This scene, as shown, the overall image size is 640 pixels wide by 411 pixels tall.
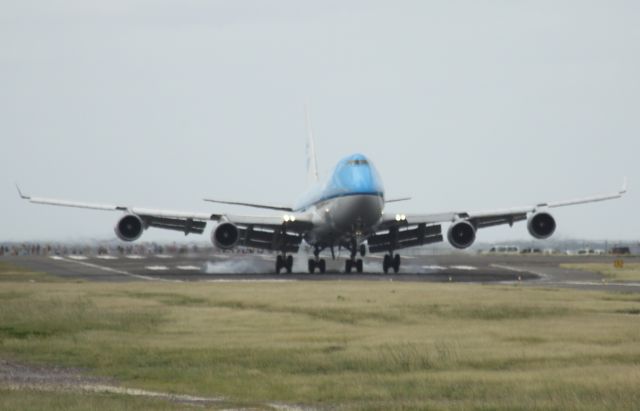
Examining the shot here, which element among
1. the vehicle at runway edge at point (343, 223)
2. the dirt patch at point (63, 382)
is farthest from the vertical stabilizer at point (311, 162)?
the dirt patch at point (63, 382)

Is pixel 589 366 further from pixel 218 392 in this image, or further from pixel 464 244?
pixel 464 244

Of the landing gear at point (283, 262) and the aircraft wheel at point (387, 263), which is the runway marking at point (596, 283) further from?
the landing gear at point (283, 262)

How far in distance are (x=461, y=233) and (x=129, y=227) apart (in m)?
16.7

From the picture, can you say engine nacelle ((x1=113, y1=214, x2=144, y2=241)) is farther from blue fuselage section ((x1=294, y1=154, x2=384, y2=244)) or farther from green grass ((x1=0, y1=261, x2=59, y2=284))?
blue fuselage section ((x1=294, y1=154, x2=384, y2=244))

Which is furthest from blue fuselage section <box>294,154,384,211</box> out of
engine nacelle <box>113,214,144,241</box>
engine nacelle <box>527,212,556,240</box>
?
engine nacelle <box>113,214,144,241</box>

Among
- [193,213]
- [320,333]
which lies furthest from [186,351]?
[193,213]

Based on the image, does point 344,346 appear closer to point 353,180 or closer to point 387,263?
point 353,180

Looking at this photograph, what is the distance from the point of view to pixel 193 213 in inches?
2608

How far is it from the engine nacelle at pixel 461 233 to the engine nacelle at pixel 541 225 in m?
2.90

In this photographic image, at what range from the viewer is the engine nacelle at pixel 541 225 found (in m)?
66.2

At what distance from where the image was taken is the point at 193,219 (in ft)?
221

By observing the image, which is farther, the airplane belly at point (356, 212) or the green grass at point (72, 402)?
the airplane belly at point (356, 212)

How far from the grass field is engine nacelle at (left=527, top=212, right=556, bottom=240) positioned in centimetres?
2207

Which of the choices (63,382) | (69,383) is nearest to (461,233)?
(63,382)
